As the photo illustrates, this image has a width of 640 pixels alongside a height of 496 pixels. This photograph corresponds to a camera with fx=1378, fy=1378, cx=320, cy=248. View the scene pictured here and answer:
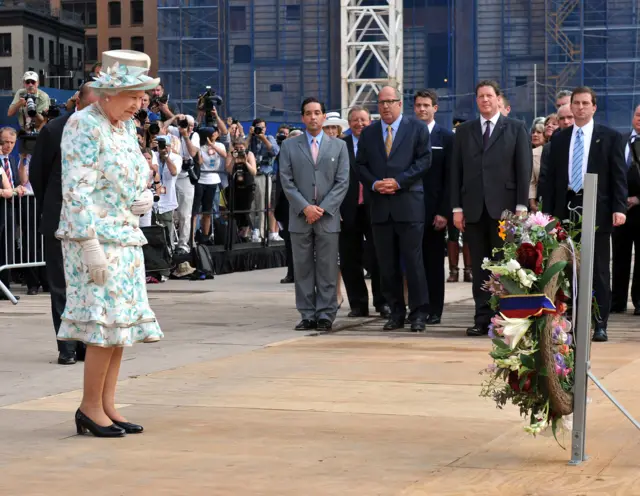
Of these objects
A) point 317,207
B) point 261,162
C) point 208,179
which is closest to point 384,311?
point 317,207

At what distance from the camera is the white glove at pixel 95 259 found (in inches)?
265

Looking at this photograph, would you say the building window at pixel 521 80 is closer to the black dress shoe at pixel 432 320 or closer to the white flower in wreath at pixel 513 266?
A: the black dress shoe at pixel 432 320

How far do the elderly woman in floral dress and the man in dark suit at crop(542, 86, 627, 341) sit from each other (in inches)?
206

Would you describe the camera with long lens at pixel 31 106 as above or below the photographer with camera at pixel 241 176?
above

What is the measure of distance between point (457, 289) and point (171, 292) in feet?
11.2

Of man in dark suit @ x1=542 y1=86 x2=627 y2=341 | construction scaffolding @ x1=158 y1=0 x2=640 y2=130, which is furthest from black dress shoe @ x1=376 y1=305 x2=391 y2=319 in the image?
construction scaffolding @ x1=158 y1=0 x2=640 y2=130

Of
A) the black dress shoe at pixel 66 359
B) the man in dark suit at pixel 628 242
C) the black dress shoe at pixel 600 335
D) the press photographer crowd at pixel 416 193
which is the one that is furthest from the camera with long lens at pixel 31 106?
the black dress shoe at pixel 600 335

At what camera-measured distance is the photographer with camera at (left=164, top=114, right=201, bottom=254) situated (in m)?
18.5

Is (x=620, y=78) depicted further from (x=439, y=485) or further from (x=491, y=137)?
(x=439, y=485)

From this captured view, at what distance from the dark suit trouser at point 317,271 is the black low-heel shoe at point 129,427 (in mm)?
5166

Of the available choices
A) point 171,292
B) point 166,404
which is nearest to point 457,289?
point 171,292

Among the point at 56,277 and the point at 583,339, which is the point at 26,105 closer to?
the point at 56,277

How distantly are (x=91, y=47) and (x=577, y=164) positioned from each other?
107022mm

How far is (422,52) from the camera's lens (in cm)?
5700
